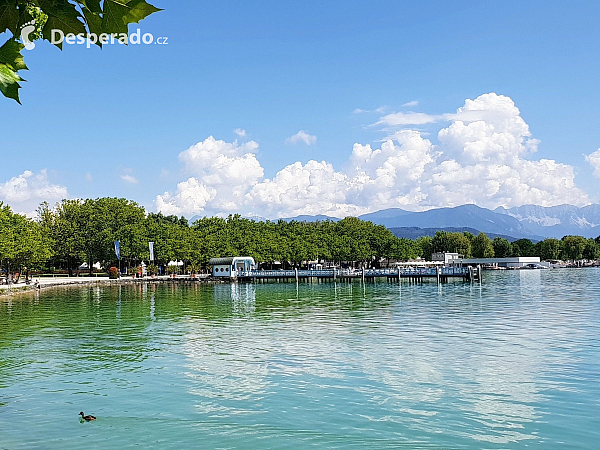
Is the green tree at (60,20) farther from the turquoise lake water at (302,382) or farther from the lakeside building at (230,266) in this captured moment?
the lakeside building at (230,266)

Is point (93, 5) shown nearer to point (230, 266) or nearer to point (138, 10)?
point (138, 10)

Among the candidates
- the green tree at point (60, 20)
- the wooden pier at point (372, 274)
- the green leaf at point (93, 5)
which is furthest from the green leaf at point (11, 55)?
the wooden pier at point (372, 274)

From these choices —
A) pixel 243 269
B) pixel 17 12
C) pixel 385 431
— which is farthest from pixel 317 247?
pixel 17 12

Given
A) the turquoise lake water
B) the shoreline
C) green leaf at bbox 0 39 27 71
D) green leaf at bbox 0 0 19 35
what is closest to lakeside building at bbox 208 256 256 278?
the shoreline

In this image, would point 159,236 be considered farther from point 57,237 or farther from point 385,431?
point 385,431

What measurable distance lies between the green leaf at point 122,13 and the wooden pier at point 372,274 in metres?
84.7

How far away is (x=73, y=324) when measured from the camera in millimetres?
36719

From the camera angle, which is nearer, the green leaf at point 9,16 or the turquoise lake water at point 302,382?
the green leaf at point 9,16

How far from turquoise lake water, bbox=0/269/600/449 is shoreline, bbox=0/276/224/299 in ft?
94.4

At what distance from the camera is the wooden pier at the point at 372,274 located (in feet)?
283

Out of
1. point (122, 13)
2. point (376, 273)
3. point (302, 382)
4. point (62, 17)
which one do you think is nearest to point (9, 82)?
point (62, 17)

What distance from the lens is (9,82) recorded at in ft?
8.71

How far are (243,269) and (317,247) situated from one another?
29683 millimetres

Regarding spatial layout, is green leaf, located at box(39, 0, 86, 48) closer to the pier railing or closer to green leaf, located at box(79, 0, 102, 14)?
green leaf, located at box(79, 0, 102, 14)
